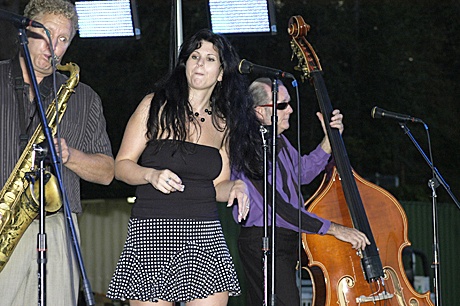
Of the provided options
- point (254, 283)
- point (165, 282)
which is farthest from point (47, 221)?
point (254, 283)

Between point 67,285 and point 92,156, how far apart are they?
0.54 m

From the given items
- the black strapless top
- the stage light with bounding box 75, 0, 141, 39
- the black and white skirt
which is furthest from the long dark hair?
the stage light with bounding box 75, 0, 141, 39

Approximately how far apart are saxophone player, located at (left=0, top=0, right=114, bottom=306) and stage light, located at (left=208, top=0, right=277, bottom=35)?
195cm

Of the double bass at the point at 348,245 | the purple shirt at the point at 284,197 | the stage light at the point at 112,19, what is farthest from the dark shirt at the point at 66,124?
the stage light at the point at 112,19

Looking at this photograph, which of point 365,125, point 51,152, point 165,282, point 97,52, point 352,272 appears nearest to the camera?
point 51,152

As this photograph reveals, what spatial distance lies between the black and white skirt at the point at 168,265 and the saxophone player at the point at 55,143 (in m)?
0.27

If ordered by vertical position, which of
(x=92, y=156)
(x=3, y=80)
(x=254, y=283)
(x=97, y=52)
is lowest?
(x=254, y=283)

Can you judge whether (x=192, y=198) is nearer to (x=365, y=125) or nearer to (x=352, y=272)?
(x=352, y=272)

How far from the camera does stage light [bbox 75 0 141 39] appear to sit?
5477 mm

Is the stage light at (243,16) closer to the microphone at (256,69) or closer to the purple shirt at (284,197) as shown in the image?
the purple shirt at (284,197)

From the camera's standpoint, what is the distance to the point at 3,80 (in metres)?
3.54

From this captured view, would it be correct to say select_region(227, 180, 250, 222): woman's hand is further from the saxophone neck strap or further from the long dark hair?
the saxophone neck strap

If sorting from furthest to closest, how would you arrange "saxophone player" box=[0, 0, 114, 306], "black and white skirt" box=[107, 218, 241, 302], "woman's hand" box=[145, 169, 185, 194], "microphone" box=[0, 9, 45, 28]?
"saxophone player" box=[0, 0, 114, 306]
"black and white skirt" box=[107, 218, 241, 302]
"woman's hand" box=[145, 169, 185, 194]
"microphone" box=[0, 9, 45, 28]

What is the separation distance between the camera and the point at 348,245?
14.5 feet
